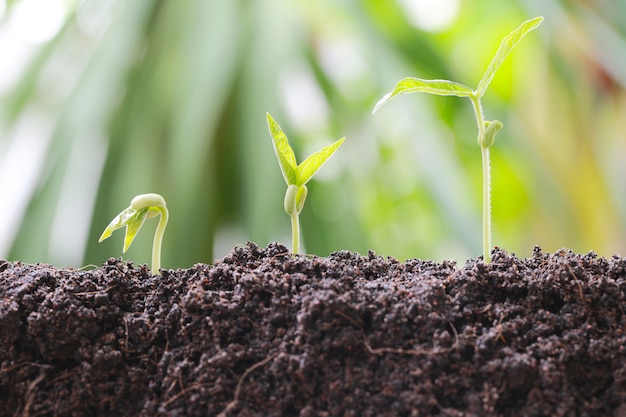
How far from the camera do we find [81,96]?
6.42 ft

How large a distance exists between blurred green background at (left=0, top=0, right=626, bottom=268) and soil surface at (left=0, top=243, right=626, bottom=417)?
3.86 feet

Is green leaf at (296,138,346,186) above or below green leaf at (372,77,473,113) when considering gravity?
below

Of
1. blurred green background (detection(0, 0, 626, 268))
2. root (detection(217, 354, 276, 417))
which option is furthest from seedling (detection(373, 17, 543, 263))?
blurred green background (detection(0, 0, 626, 268))

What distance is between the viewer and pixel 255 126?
1891 millimetres

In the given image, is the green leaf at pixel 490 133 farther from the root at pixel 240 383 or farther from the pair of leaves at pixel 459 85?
the root at pixel 240 383

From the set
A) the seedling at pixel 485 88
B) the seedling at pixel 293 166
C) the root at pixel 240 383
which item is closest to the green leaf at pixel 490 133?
the seedling at pixel 485 88

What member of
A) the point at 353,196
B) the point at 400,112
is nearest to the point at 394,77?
the point at 400,112

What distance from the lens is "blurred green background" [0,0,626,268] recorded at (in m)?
1.78

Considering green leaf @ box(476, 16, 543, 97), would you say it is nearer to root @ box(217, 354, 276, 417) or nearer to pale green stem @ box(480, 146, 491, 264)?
pale green stem @ box(480, 146, 491, 264)

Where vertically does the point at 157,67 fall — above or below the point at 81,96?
above

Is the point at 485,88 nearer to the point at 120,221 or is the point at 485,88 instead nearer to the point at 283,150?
the point at 283,150

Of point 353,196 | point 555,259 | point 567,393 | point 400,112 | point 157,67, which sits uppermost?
point 157,67

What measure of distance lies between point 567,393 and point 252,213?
1427 millimetres

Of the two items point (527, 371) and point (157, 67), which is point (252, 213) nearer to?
point (157, 67)
